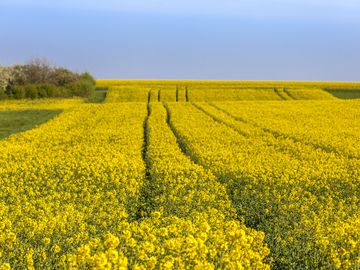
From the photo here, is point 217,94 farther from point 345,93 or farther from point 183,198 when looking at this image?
point 183,198

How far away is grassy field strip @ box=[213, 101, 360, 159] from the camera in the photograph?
27.2 meters

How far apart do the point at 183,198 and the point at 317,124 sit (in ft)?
81.3

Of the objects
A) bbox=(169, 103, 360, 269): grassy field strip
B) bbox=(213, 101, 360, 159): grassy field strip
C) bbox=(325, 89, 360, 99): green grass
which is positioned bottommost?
bbox=(325, 89, 360, 99): green grass

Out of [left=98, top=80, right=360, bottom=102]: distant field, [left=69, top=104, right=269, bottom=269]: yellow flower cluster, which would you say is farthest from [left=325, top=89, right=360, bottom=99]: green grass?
[left=69, top=104, right=269, bottom=269]: yellow flower cluster

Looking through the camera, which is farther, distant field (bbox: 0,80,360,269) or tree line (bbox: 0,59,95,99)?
tree line (bbox: 0,59,95,99)

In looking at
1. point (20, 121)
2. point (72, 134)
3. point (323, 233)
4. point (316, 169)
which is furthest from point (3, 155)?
point (20, 121)

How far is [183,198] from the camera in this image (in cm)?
1498

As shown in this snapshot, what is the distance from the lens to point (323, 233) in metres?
11.4

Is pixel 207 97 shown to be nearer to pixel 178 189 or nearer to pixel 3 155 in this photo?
pixel 3 155

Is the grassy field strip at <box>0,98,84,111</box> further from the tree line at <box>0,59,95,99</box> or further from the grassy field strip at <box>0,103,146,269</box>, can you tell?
Answer: the grassy field strip at <box>0,103,146,269</box>

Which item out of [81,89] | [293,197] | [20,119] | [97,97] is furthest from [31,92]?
[293,197]

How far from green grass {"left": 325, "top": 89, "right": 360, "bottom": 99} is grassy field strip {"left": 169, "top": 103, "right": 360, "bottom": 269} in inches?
2506

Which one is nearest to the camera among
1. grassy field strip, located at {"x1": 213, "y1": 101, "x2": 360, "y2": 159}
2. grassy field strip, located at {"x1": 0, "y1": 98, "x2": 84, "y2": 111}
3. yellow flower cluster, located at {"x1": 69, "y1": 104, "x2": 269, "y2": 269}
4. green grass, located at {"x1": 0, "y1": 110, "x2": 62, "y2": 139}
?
yellow flower cluster, located at {"x1": 69, "y1": 104, "x2": 269, "y2": 269}

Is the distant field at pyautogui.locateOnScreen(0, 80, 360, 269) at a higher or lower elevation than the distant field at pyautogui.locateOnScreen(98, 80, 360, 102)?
higher
